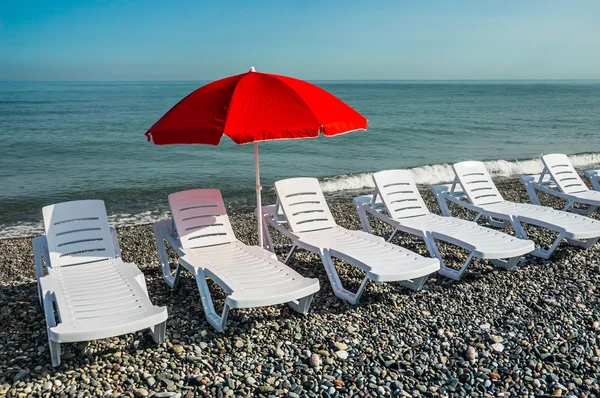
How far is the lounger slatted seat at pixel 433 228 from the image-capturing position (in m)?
5.60

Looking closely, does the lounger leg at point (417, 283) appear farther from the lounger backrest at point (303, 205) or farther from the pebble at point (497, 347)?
the lounger backrest at point (303, 205)

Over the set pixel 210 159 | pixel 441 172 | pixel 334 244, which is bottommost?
pixel 210 159

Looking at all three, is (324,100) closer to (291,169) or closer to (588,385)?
(588,385)

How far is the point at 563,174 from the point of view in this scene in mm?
8633

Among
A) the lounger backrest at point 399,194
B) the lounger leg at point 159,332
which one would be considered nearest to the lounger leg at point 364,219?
the lounger backrest at point 399,194

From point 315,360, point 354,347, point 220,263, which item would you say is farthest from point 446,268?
point 220,263

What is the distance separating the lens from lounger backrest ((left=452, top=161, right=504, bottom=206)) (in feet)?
24.8

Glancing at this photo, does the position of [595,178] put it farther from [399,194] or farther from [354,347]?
[354,347]

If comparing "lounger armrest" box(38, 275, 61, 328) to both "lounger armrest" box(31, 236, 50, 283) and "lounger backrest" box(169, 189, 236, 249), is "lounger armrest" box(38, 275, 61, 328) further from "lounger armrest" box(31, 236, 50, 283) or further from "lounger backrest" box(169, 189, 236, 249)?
"lounger backrest" box(169, 189, 236, 249)

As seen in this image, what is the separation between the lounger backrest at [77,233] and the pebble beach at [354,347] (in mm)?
578

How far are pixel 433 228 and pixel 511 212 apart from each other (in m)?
1.46

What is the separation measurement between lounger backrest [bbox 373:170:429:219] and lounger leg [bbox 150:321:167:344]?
3.45 meters

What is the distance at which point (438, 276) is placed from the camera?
592 centimetres

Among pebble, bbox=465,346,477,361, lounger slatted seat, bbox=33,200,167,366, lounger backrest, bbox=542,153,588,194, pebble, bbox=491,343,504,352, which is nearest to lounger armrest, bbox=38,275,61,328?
lounger slatted seat, bbox=33,200,167,366
